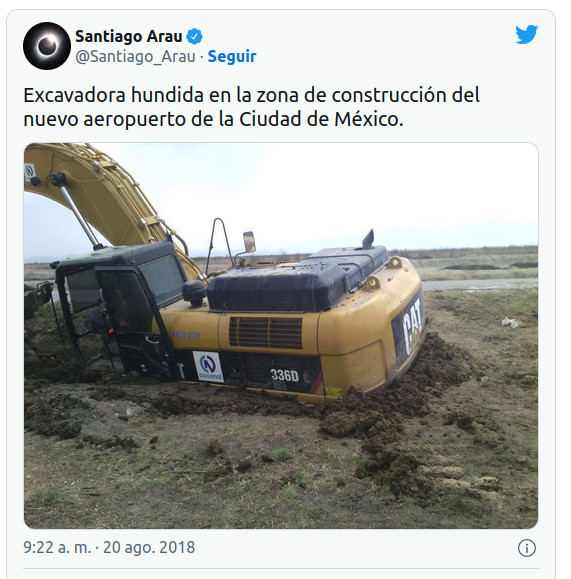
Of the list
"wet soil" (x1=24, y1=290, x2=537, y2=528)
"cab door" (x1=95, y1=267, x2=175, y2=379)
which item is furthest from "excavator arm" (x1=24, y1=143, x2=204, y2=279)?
"wet soil" (x1=24, y1=290, x2=537, y2=528)

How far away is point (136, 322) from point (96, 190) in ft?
7.43

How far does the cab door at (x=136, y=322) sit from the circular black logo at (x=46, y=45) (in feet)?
8.30

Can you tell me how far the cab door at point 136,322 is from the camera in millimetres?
6668

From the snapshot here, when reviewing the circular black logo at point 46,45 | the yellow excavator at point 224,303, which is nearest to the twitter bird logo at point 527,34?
the yellow excavator at point 224,303

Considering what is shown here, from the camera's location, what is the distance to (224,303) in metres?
6.41

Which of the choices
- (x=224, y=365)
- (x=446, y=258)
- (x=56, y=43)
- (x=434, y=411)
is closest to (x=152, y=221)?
(x=224, y=365)

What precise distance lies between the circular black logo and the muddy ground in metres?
3.66

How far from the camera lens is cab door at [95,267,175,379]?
263 inches

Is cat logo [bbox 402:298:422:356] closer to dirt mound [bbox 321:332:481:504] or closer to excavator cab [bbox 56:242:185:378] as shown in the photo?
dirt mound [bbox 321:332:481:504]

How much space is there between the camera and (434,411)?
18.4 ft

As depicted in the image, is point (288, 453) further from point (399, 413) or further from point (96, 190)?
point (96, 190)

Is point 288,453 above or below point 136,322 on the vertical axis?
below

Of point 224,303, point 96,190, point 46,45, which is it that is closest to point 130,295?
point 224,303

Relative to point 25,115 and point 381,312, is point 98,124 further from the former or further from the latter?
point 381,312
